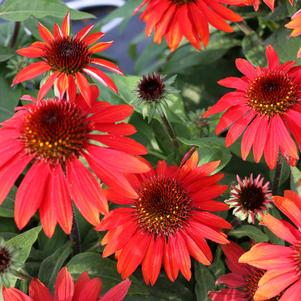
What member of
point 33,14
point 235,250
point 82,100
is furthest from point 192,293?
point 33,14

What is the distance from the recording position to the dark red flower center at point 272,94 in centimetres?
75

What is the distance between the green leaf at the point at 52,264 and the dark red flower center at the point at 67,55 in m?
0.26

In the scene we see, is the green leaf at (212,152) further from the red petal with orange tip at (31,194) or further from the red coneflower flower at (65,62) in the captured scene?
the red petal with orange tip at (31,194)

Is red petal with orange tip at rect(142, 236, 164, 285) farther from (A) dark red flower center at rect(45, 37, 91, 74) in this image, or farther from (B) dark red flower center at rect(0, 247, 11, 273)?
(A) dark red flower center at rect(45, 37, 91, 74)

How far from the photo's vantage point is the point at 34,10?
93 cm

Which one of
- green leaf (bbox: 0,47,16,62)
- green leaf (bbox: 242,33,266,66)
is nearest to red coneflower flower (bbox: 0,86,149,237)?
green leaf (bbox: 0,47,16,62)

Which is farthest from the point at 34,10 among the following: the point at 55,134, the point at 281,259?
the point at 281,259

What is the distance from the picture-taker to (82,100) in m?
0.69

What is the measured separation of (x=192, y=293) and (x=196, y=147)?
0.22 metres

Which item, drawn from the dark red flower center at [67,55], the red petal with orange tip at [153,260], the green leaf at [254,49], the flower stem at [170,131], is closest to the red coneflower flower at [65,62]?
the dark red flower center at [67,55]

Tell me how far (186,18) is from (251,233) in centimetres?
37

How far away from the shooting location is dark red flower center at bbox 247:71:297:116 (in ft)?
2.46

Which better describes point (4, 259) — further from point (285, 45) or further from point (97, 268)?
point (285, 45)

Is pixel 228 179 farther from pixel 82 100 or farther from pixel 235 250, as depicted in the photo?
pixel 82 100
